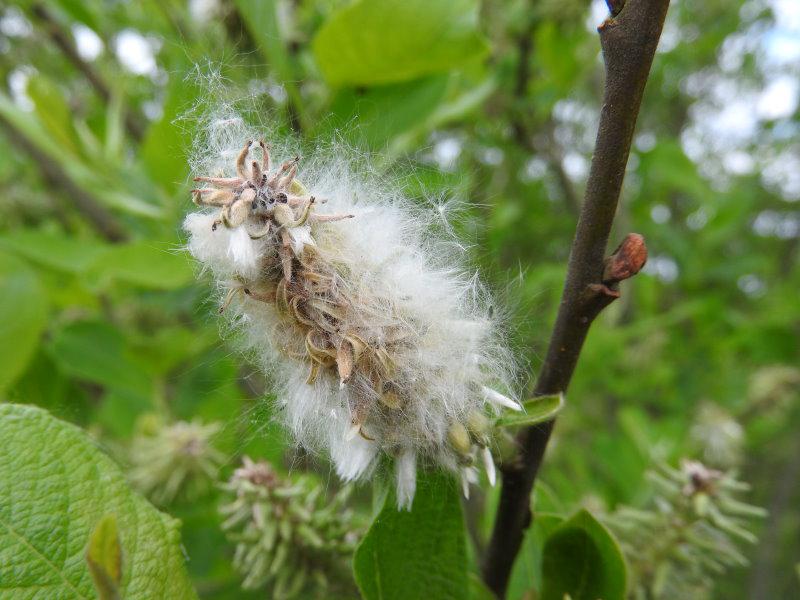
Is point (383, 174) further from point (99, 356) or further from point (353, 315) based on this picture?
point (99, 356)

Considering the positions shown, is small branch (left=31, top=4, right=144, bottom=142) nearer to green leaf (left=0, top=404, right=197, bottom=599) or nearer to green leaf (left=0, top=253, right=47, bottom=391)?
green leaf (left=0, top=253, right=47, bottom=391)

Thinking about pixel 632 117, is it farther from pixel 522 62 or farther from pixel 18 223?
pixel 18 223

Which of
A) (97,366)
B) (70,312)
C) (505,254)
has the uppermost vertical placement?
(505,254)

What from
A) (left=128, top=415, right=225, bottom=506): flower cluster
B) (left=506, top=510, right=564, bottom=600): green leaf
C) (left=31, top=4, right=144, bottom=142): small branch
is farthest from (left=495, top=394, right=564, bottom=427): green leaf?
(left=31, top=4, right=144, bottom=142): small branch

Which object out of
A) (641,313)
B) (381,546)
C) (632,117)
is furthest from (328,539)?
(641,313)

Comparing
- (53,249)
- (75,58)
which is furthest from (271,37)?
(75,58)

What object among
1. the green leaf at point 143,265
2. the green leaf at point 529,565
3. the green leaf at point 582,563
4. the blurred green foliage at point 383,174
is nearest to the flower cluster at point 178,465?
the blurred green foliage at point 383,174

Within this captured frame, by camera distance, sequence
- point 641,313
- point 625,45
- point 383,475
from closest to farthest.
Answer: point 625,45 < point 383,475 < point 641,313
